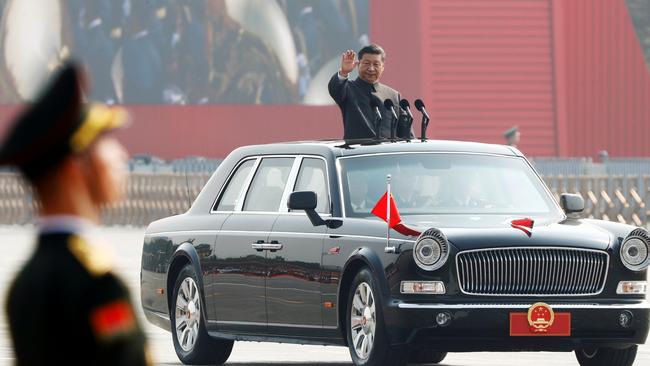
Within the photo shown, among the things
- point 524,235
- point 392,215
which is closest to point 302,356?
point 392,215

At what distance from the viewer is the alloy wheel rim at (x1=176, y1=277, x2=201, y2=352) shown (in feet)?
37.9

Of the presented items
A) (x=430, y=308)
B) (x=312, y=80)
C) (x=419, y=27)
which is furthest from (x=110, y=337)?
(x=312, y=80)

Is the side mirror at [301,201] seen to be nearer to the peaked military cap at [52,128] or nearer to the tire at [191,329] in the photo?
the tire at [191,329]

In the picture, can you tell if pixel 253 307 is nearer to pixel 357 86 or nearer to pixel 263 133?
pixel 357 86

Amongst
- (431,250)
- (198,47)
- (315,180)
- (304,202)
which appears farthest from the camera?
(198,47)

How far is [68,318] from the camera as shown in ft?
10.2

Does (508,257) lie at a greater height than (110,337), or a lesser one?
lesser

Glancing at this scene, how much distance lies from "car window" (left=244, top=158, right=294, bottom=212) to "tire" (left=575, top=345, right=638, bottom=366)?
1.92 m

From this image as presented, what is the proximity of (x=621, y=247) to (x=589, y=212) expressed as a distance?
82.2 ft

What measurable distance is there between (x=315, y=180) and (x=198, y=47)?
53.6 m

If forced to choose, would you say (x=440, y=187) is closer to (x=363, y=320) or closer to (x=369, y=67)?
(x=363, y=320)

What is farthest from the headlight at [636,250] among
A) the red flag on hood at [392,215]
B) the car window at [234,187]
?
the car window at [234,187]

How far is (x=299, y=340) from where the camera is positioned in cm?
1076

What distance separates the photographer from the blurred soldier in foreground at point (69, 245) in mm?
3104
